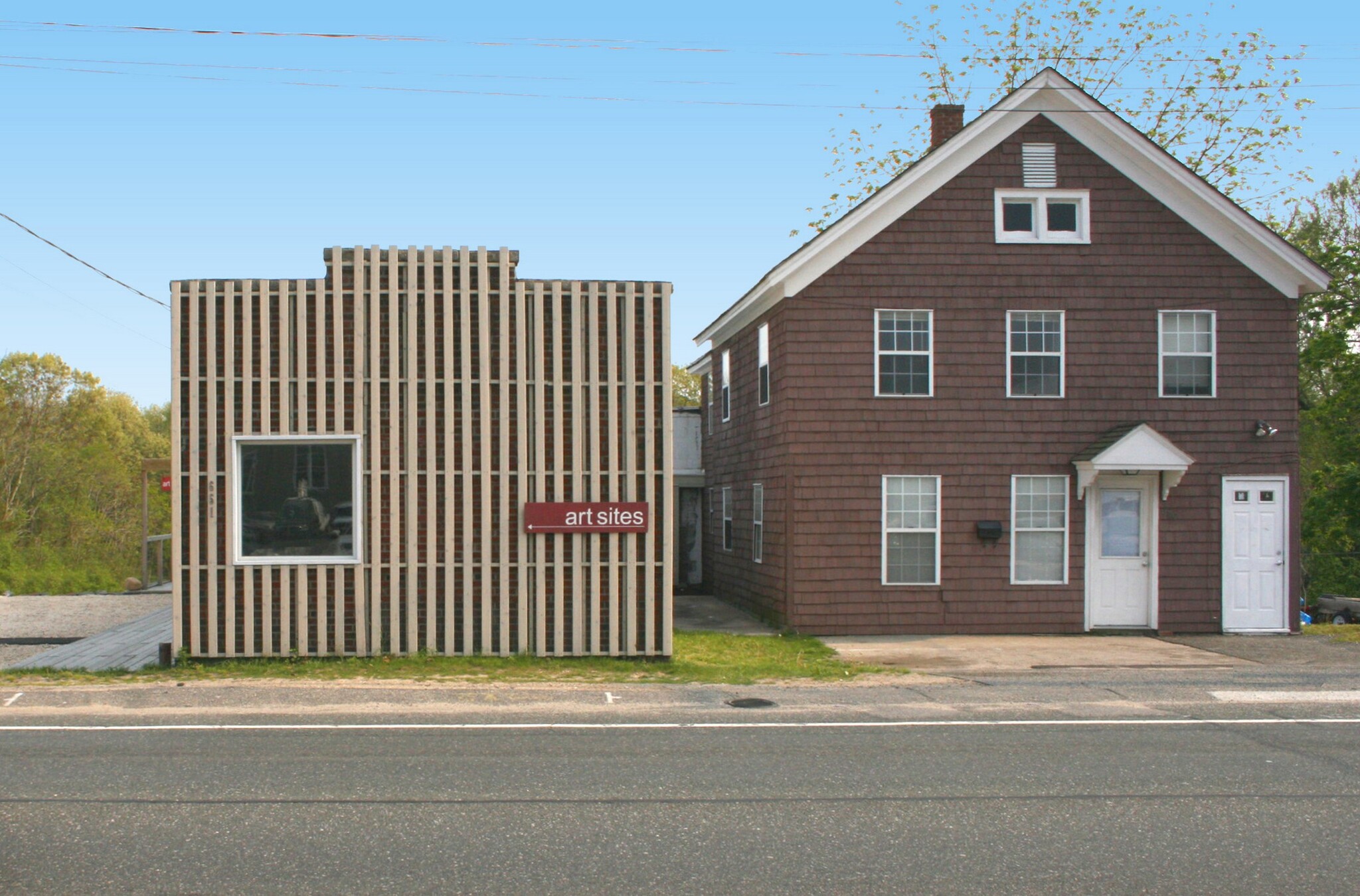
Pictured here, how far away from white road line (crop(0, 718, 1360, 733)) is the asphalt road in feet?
0.14

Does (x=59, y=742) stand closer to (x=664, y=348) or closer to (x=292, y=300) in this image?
(x=292, y=300)

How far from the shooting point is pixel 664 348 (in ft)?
44.6

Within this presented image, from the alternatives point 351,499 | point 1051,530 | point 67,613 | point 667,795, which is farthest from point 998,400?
point 67,613

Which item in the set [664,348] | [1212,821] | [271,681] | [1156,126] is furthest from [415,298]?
[1156,126]

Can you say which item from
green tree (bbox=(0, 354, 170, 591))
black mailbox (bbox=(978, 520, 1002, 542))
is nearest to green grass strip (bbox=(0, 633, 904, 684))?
black mailbox (bbox=(978, 520, 1002, 542))

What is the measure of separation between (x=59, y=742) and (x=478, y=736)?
10.3ft

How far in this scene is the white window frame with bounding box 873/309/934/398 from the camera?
17281 mm

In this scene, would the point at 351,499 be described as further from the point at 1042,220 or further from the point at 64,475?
the point at 64,475

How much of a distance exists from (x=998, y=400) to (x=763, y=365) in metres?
3.73

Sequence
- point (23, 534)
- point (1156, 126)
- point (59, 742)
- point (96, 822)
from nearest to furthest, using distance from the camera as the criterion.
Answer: point (96, 822) → point (59, 742) → point (1156, 126) → point (23, 534)

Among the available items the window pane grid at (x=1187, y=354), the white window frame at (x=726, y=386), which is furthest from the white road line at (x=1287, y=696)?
the white window frame at (x=726, y=386)

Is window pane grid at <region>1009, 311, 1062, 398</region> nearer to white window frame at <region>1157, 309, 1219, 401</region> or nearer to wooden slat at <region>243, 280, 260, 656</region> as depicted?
white window frame at <region>1157, 309, 1219, 401</region>

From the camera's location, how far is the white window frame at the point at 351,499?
43.5 feet

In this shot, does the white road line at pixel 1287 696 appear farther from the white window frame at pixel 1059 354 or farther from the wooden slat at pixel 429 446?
the wooden slat at pixel 429 446
